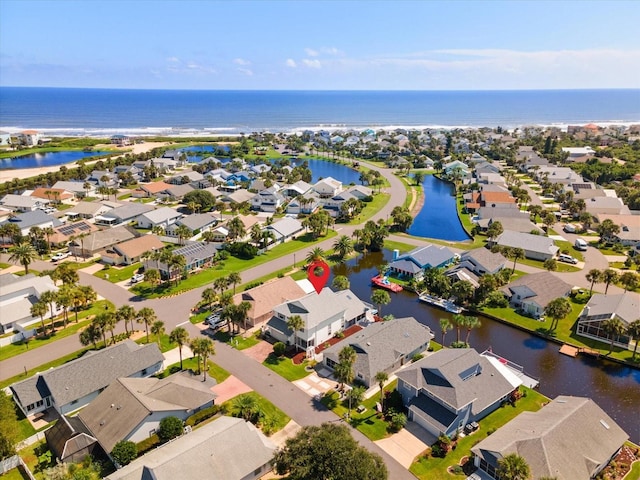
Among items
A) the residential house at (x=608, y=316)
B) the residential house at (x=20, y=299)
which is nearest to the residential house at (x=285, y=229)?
the residential house at (x=20, y=299)

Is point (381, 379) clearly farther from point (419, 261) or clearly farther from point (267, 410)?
point (419, 261)

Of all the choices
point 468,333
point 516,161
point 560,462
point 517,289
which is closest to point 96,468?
point 560,462

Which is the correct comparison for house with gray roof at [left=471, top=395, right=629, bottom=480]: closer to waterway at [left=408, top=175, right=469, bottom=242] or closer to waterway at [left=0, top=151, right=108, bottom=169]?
waterway at [left=408, top=175, right=469, bottom=242]

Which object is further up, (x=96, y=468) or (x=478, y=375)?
(x=478, y=375)

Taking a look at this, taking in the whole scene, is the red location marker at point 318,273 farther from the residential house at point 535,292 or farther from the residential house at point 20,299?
the residential house at point 20,299

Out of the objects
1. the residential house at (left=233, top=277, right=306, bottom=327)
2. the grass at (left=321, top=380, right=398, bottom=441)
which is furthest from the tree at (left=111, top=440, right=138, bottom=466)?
the residential house at (left=233, top=277, right=306, bottom=327)

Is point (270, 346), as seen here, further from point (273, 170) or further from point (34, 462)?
point (273, 170)
